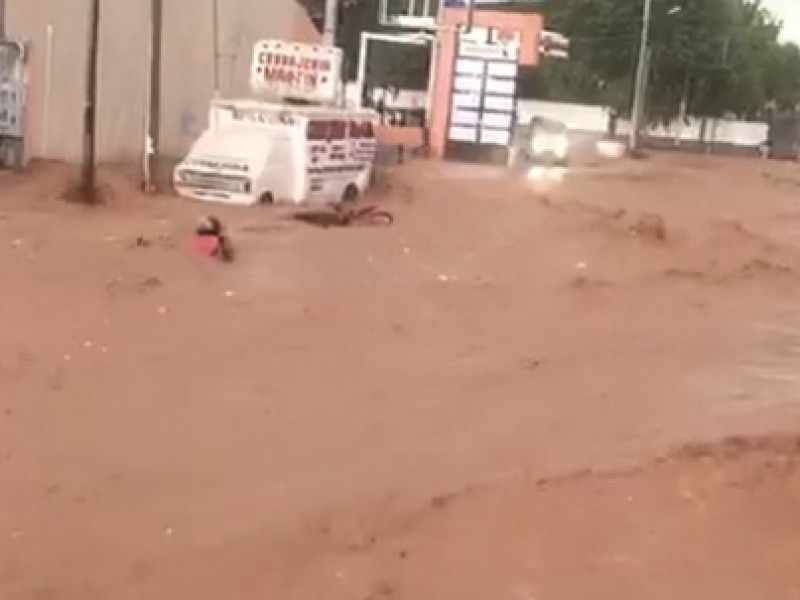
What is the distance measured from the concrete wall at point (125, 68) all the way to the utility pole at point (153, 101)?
82cm

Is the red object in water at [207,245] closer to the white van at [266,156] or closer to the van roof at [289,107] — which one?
the white van at [266,156]

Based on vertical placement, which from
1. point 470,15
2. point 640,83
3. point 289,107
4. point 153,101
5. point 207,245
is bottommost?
point 640,83

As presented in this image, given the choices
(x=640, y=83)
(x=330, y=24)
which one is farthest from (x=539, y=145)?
(x=330, y=24)

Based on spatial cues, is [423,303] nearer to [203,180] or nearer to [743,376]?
[743,376]

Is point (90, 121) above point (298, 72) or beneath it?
beneath

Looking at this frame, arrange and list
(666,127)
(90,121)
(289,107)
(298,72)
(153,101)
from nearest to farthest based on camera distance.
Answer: (90,121), (289,107), (298,72), (153,101), (666,127)

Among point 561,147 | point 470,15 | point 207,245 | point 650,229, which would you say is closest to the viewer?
point 207,245

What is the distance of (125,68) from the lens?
2608cm

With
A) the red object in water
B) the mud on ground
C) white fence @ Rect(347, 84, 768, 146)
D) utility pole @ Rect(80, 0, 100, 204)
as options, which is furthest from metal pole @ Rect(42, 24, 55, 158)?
white fence @ Rect(347, 84, 768, 146)

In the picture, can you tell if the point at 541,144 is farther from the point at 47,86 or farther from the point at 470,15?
the point at 47,86

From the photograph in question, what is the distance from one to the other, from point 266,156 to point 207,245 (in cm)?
516

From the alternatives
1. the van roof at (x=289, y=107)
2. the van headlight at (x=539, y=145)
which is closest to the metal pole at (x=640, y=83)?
the van headlight at (x=539, y=145)

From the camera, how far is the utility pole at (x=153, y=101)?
2327 centimetres

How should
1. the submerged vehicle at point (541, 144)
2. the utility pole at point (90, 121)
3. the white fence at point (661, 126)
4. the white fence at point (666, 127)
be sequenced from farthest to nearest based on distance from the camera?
the white fence at point (666, 127) → the white fence at point (661, 126) → the submerged vehicle at point (541, 144) → the utility pole at point (90, 121)
